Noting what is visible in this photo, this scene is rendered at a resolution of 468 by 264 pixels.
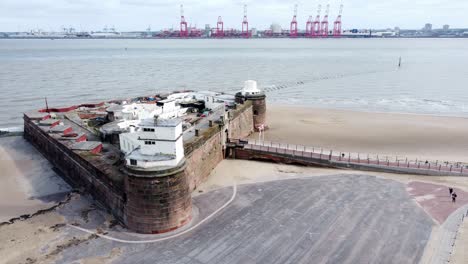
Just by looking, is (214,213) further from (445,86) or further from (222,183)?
(445,86)

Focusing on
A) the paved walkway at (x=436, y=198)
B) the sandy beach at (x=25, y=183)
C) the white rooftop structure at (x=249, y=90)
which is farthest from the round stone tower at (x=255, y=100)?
the sandy beach at (x=25, y=183)

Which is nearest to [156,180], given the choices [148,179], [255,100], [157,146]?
[148,179]

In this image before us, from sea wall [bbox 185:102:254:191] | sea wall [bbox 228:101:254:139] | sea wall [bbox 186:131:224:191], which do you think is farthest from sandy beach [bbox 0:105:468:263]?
sea wall [bbox 228:101:254:139]

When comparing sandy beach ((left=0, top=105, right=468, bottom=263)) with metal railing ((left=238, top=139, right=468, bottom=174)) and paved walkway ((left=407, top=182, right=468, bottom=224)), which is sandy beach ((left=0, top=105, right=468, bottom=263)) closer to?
paved walkway ((left=407, top=182, right=468, bottom=224))

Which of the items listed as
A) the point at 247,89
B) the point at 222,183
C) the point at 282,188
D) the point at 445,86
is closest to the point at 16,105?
the point at 247,89

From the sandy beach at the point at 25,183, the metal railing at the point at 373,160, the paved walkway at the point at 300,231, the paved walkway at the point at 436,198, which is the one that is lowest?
the sandy beach at the point at 25,183

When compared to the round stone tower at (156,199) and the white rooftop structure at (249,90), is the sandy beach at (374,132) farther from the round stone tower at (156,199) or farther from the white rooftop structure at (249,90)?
the round stone tower at (156,199)
